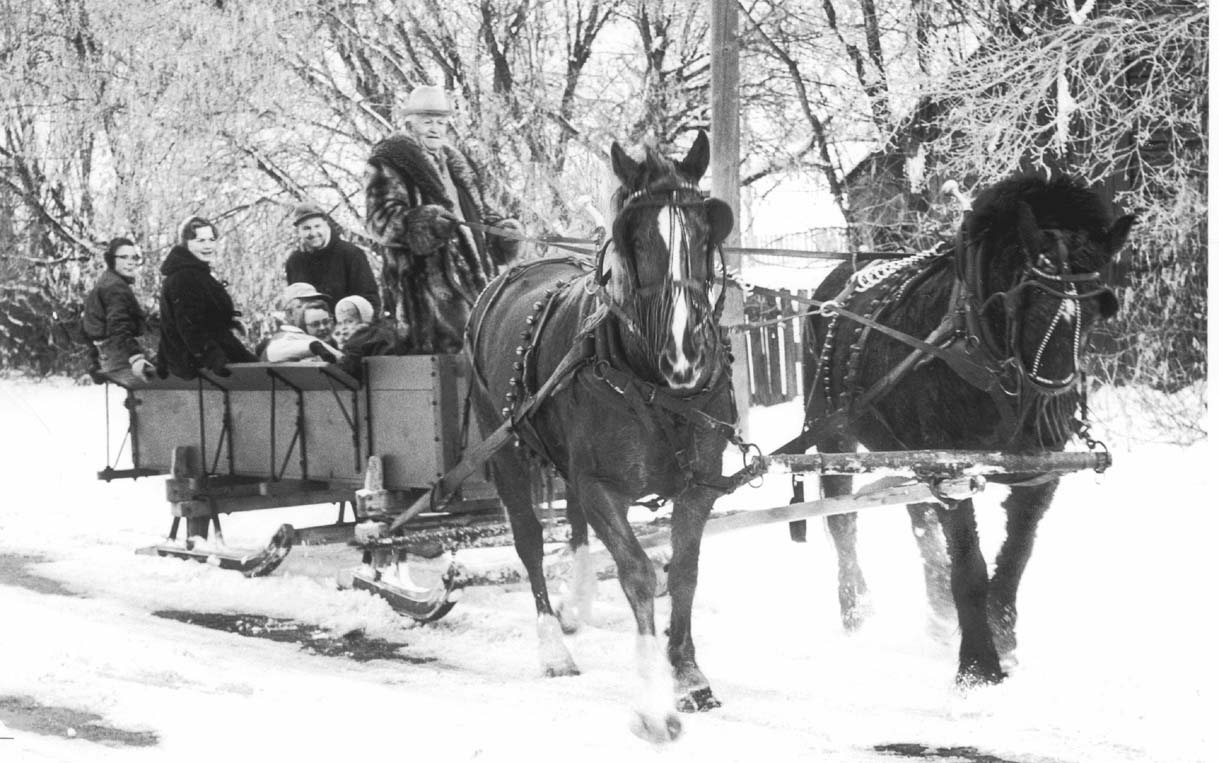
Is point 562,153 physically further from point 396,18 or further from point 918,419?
point 918,419

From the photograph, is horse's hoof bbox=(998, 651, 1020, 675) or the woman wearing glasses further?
the woman wearing glasses

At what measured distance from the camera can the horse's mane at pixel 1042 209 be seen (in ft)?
18.2

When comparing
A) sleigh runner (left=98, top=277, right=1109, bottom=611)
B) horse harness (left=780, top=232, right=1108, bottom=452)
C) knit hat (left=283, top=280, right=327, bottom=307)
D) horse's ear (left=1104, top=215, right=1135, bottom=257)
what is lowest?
sleigh runner (left=98, top=277, right=1109, bottom=611)

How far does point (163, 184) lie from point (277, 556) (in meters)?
7.78

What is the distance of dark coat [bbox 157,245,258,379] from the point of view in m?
8.59

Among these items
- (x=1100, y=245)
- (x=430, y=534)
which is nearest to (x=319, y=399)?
(x=430, y=534)

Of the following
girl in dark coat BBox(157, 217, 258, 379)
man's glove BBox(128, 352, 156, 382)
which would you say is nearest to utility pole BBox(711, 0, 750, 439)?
girl in dark coat BBox(157, 217, 258, 379)

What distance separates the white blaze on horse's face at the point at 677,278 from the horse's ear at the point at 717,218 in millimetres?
148

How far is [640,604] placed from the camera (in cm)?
525

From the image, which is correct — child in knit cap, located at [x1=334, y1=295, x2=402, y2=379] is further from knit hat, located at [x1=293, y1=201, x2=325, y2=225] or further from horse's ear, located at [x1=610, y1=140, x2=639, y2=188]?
horse's ear, located at [x1=610, y1=140, x2=639, y2=188]

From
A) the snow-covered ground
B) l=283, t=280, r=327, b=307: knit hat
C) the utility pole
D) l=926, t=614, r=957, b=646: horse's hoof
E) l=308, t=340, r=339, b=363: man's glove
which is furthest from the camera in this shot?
the utility pole

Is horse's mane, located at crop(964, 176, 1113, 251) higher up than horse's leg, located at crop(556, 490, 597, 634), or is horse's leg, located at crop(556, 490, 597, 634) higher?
horse's mane, located at crop(964, 176, 1113, 251)

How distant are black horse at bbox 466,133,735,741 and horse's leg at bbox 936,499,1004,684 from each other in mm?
995

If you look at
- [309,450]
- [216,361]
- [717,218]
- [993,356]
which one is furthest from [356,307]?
[993,356]
